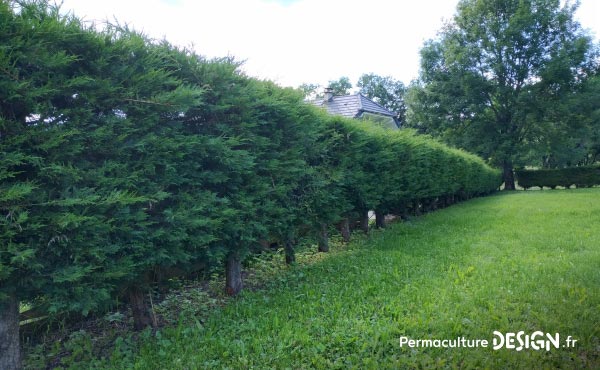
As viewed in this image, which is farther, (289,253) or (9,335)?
(289,253)

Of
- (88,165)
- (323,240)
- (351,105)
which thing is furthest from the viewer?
(351,105)

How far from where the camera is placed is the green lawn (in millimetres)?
2764

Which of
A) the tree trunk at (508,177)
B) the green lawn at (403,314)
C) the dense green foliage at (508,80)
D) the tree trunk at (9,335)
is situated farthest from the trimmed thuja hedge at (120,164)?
the tree trunk at (508,177)

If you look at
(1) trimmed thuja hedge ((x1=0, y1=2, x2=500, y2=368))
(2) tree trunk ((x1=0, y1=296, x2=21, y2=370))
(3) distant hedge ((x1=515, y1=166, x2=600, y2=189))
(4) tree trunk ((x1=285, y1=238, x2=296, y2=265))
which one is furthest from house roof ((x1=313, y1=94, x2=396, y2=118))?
(2) tree trunk ((x1=0, y1=296, x2=21, y2=370))

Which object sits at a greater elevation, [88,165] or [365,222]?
[88,165]

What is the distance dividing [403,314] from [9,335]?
10.2ft

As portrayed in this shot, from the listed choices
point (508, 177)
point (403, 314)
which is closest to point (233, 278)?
point (403, 314)

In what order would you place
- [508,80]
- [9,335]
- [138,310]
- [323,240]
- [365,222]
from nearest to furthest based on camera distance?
[9,335] → [138,310] → [323,240] → [365,222] → [508,80]

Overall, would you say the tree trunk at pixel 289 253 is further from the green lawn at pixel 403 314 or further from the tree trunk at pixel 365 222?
the tree trunk at pixel 365 222

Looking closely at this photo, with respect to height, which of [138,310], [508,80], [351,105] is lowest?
[138,310]

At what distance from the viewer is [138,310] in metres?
3.66

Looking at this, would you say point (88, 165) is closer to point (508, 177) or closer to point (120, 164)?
point (120, 164)

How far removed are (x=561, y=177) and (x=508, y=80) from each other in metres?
8.50

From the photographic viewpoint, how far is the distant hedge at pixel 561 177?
27.1 meters
